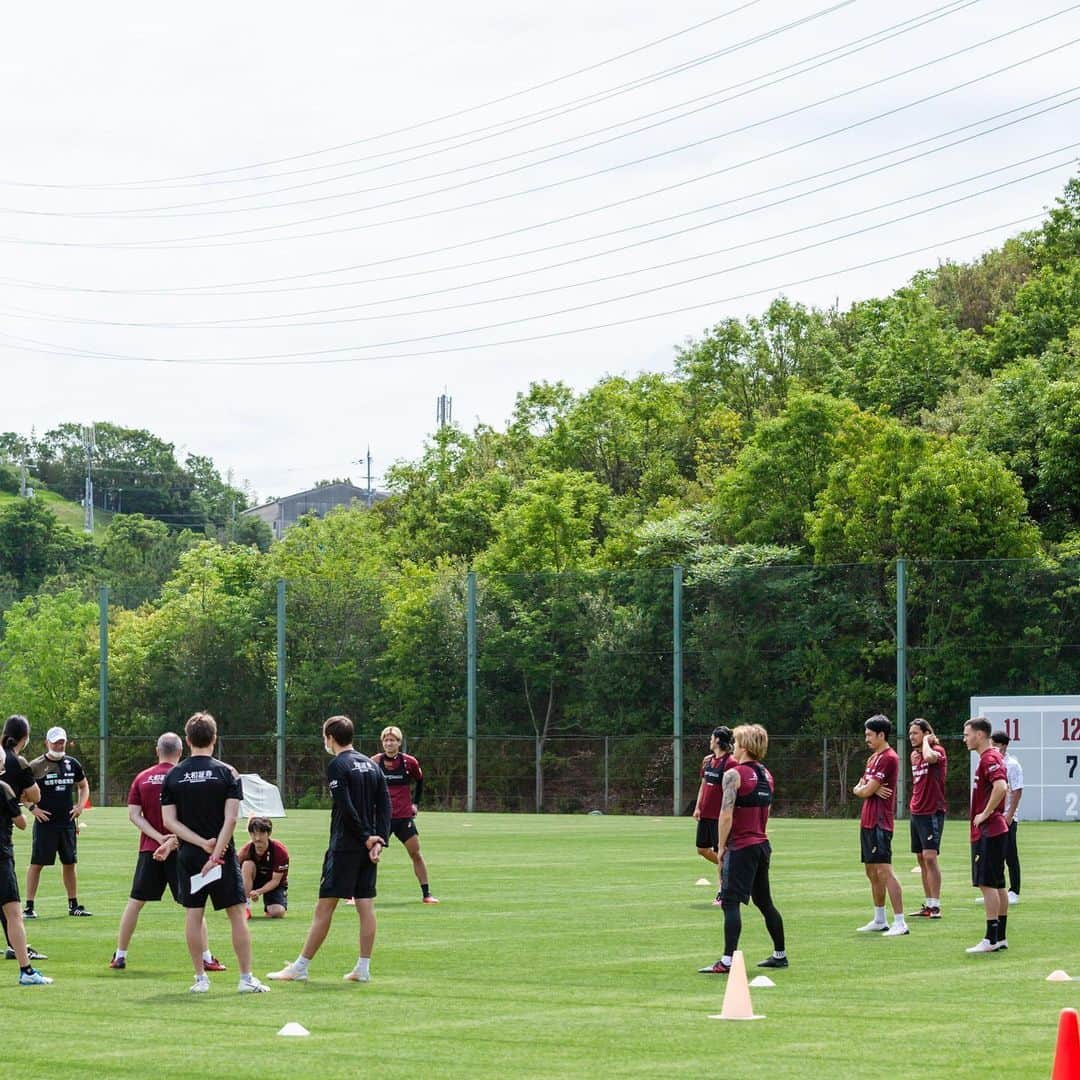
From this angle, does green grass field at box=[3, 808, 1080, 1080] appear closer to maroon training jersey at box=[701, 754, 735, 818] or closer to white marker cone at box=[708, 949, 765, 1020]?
white marker cone at box=[708, 949, 765, 1020]

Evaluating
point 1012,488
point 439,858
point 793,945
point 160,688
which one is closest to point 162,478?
point 160,688

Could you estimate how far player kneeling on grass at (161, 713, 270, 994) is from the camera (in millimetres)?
13250

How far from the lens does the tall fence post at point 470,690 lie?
53.1 meters

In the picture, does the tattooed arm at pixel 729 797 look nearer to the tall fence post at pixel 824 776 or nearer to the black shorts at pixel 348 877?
the black shorts at pixel 348 877

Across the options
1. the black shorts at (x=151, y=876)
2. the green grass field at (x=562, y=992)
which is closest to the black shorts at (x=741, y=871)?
the green grass field at (x=562, y=992)

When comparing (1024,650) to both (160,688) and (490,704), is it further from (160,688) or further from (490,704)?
(160,688)

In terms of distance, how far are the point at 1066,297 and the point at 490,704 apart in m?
29.4

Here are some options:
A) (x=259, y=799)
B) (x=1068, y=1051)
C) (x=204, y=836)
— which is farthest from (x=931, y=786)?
(x=259, y=799)

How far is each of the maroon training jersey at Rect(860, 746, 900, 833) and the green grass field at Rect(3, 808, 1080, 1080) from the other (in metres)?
1.05

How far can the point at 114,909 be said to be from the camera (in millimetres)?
20281

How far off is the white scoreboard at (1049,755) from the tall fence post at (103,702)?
28268 mm

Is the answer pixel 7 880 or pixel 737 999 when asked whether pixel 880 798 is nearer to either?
pixel 737 999

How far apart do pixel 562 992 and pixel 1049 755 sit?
29397mm

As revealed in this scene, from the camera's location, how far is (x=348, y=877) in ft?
44.9
